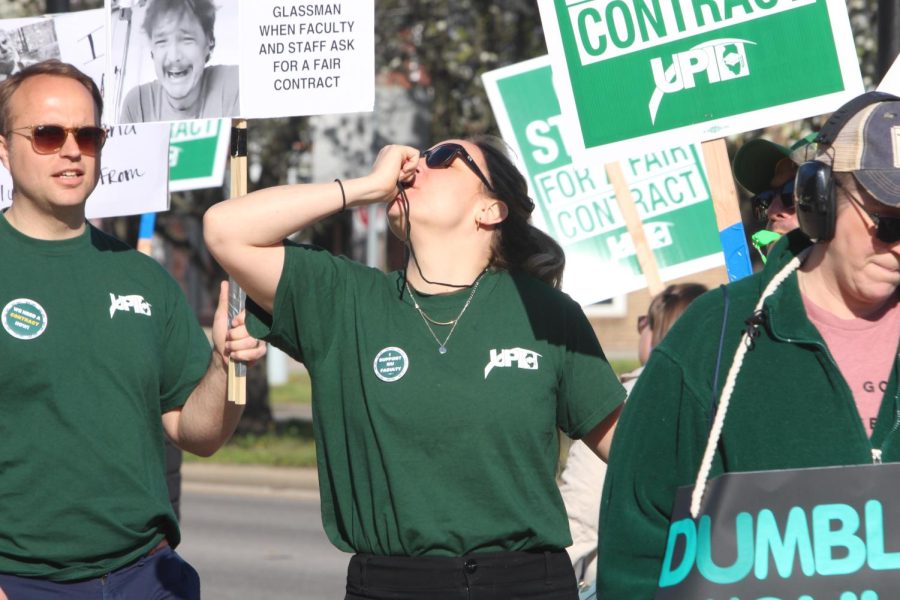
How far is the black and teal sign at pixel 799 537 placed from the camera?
90.0 inches

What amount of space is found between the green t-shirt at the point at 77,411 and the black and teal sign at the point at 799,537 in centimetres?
178

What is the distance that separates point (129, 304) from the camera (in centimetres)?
379

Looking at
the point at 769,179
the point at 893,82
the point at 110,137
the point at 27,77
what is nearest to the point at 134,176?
the point at 110,137

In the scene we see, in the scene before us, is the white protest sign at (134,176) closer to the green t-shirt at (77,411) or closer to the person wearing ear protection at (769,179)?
the green t-shirt at (77,411)

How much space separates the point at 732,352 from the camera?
2434 mm

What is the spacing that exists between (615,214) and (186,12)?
2616 mm

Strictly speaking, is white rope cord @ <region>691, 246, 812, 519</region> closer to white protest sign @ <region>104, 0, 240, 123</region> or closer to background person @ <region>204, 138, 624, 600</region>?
background person @ <region>204, 138, 624, 600</region>

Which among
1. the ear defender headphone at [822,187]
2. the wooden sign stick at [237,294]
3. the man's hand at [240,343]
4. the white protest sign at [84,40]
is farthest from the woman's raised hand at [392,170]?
the white protest sign at [84,40]

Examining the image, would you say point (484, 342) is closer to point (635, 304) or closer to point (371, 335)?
point (371, 335)

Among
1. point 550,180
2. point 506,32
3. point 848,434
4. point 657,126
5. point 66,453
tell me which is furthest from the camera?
point 506,32

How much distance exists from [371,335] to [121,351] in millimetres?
695

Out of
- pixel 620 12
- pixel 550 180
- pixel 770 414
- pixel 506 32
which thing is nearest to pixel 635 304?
pixel 506 32

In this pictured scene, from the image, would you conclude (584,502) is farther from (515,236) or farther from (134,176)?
(134,176)

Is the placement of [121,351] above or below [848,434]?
above
